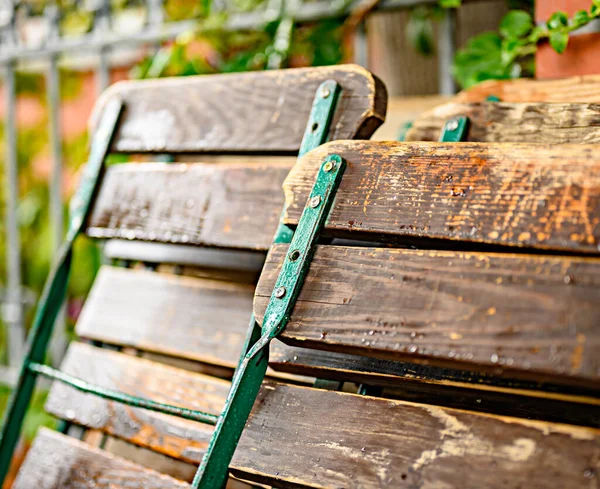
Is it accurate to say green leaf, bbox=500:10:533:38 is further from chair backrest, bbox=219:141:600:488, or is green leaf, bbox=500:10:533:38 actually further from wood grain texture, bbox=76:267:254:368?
wood grain texture, bbox=76:267:254:368

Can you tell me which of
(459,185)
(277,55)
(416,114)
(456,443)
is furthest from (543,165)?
(277,55)

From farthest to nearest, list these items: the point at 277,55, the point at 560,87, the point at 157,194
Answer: the point at 277,55 → the point at 157,194 → the point at 560,87

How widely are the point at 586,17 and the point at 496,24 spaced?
2.59 feet

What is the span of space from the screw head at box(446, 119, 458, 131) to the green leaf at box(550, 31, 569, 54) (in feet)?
1.05

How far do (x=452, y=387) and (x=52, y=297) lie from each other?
1.07m

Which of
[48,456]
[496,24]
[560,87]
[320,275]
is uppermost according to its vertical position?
[496,24]

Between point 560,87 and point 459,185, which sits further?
point 560,87

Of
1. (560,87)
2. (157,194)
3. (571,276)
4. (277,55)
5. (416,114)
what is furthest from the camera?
(277,55)

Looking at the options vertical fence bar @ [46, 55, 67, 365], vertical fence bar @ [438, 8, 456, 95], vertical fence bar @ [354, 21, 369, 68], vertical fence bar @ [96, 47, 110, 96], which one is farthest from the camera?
vertical fence bar @ [46, 55, 67, 365]

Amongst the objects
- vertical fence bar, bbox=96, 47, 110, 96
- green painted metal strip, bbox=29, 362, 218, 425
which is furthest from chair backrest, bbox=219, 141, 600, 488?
vertical fence bar, bbox=96, 47, 110, 96

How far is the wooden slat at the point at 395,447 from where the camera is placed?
0.83 meters

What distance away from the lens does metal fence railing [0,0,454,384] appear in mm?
1915

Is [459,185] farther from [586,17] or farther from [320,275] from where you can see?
[586,17]

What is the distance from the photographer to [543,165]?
90 centimetres
